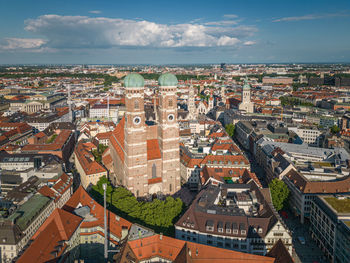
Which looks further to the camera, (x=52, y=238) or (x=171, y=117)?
(x=171, y=117)

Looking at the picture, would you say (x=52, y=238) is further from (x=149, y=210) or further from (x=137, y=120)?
(x=137, y=120)

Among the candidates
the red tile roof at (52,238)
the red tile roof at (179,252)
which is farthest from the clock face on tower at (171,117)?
the red tile roof at (179,252)

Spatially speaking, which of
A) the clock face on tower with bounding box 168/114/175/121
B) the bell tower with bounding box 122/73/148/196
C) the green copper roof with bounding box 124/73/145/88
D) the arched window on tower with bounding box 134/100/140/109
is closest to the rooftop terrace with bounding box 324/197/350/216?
the clock face on tower with bounding box 168/114/175/121

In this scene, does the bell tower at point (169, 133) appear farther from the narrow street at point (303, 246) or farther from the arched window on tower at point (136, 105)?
the narrow street at point (303, 246)

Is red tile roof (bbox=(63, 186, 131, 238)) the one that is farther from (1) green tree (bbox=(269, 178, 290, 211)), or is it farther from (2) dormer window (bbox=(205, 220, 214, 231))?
(1) green tree (bbox=(269, 178, 290, 211))

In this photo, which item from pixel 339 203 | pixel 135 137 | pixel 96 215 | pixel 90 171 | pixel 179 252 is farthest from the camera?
pixel 90 171

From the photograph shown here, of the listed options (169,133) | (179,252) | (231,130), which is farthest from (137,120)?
(231,130)
